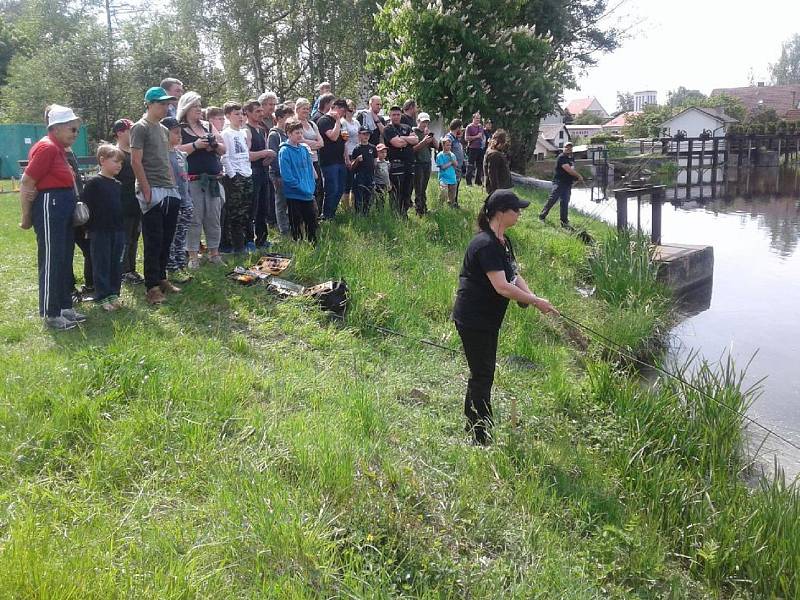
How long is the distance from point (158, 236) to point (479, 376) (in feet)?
10.6

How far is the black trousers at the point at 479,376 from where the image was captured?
15.3 feet

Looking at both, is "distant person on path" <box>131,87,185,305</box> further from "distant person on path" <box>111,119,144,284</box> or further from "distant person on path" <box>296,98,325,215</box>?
"distant person on path" <box>296,98,325,215</box>

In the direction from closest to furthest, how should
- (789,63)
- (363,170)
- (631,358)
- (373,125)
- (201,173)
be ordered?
(631,358) → (201,173) → (363,170) → (373,125) → (789,63)

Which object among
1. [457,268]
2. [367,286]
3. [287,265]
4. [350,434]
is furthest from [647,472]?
[457,268]

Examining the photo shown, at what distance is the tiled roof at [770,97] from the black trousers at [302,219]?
70.1 metres

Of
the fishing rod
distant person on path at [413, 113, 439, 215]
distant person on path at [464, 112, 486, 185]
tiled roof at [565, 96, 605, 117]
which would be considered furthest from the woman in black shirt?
tiled roof at [565, 96, 605, 117]

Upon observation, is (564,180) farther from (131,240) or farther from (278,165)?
(131,240)

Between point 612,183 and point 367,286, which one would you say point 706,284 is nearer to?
point 367,286

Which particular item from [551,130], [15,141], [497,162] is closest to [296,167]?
[497,162]

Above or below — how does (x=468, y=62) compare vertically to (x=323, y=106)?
above

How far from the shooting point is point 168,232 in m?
6.39

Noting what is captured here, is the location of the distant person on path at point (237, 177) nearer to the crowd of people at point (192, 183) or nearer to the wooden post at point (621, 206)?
the crowd of people at point (192, 183)

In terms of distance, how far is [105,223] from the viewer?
587 centimetres

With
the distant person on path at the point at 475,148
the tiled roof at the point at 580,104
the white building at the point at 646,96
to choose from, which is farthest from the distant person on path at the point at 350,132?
the white building at the point at 646,96
